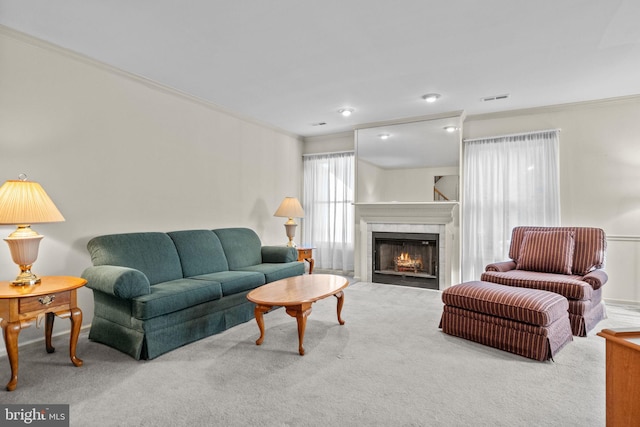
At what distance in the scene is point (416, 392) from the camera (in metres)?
2.12

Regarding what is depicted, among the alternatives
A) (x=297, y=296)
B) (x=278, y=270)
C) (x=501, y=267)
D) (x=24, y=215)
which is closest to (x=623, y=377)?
(x=297, y=296)

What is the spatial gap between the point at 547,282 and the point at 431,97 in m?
2.39

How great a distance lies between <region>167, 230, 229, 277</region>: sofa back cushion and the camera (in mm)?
3709

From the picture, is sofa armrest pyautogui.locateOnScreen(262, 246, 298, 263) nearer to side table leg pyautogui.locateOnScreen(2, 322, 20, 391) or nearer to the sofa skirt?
the sofa skirt

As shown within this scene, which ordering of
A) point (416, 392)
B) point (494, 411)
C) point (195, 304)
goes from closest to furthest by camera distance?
point (494, 411) → point (416, 392) → point (195, 304)

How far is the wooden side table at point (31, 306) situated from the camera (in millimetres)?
2148

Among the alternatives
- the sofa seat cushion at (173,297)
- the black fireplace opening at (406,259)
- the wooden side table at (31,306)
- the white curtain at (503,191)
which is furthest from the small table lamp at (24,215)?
the white curtain at (503,191)

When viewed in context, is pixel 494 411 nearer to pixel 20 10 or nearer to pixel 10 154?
pixel 10 154

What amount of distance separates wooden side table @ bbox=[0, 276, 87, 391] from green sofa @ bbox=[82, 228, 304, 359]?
0.87 ft

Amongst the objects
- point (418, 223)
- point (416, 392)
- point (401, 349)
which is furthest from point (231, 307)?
point (418, 223)

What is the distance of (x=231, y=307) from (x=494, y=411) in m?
2.34

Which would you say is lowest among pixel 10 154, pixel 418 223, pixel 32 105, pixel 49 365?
pixel 49 365

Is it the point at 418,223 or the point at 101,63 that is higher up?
the point at 101,63

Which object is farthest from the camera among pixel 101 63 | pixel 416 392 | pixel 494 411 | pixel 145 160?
pixel 145 160
